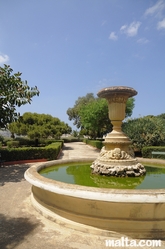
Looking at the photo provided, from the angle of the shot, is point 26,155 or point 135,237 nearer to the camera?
point 135,237

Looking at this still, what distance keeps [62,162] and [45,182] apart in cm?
378

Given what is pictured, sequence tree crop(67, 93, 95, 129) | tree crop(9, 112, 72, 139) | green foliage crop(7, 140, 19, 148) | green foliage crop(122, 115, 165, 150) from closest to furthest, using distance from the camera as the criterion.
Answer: green foliage crop(122, 115, 165, 150) < tree crop(9, 112, 72, 139) < green foliage crop(7, 140, 19, 148) < tree crop(67, 93, 95, 129)

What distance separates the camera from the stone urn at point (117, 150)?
5.40 m

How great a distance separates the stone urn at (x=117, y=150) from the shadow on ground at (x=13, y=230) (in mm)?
2405

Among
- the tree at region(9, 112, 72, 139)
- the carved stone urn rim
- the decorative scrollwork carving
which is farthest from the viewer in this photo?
the tree at region(9, 112, 72, 139)

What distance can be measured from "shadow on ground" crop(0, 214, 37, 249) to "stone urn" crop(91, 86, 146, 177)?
7.89 ft

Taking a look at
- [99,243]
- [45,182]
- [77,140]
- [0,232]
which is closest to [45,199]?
[45,182]

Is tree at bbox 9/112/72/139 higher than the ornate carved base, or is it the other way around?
tree at bbox 9/112/72/139

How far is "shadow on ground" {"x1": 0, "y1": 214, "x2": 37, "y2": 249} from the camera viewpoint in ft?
11.3

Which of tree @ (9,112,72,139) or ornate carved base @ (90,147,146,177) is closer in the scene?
ornate carved base @ (90,147,146,177)

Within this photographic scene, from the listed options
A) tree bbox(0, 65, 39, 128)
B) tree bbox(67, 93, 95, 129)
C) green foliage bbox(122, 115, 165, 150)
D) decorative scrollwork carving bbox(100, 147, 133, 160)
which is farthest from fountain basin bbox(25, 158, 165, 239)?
tree bbox(67, 93, 95, 129)

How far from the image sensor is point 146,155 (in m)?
17.0

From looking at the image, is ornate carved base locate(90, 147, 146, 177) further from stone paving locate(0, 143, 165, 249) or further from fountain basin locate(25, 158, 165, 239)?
stone paving locate(0, 143, 165, 249)

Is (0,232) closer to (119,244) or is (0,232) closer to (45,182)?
(45,182)
